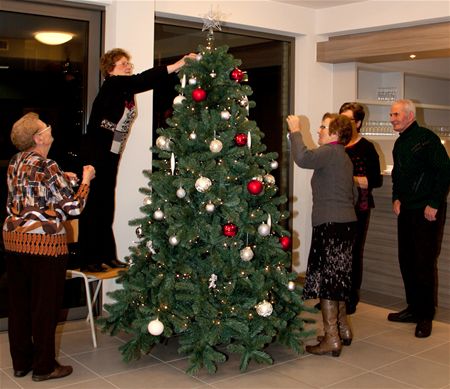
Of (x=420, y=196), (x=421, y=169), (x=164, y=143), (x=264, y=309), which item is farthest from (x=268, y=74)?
(x=264, y=309)

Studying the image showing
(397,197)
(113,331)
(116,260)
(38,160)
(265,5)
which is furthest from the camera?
(265,5)

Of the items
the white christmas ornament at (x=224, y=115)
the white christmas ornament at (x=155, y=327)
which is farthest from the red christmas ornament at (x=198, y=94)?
the white christmas ornament at (x=155, y=327)

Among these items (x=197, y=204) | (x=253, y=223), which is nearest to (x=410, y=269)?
(x=253, y=223)

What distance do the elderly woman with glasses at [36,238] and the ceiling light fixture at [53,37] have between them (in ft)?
4.67

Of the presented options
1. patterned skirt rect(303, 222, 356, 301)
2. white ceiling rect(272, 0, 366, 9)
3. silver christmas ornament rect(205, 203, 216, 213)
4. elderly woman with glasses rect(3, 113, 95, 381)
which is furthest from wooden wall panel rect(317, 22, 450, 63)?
elderly woman with glasses rect(3, 113, 95, 381)

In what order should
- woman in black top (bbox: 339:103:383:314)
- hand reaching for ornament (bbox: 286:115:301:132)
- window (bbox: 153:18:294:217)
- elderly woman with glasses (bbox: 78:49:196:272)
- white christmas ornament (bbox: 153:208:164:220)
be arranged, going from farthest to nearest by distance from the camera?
window (bbox: 153:18:294:217), woman in black top (bbox: 339:103:383:314), elderly woman with glasses (bbox: 78:49:196:272), hand reaching for ornament (bbox: 286:115:301:132), white christmas ornament (bbox: 153:208:164:220)

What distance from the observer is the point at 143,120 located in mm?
4785

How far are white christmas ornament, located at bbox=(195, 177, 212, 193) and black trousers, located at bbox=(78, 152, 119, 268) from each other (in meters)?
0.99

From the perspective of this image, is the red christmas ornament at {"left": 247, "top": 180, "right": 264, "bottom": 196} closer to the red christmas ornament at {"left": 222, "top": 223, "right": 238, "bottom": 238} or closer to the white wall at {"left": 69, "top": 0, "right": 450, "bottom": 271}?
the red christmas ornament at {"left": 222, "top": 223, "right": 238, "bottom": 238}

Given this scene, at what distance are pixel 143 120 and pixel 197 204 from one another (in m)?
1.40

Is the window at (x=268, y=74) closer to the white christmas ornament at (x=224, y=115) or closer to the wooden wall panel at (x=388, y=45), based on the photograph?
the wooden wall panel at (x=388, y=45)

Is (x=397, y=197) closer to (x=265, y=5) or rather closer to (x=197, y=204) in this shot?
(x=197, y=204)

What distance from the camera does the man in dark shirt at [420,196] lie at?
4.36 metres

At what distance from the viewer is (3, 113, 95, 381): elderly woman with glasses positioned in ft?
10.5
